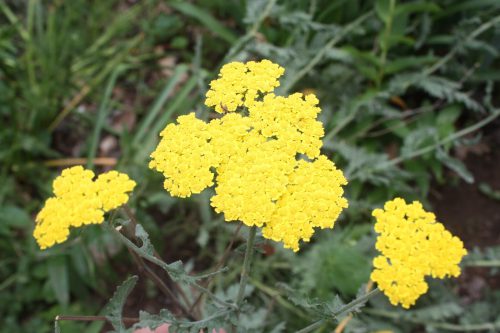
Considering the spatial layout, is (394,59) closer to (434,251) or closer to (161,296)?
(161,296)

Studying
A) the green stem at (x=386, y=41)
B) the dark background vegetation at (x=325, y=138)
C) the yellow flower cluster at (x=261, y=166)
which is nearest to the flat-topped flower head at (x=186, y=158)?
the yellow flower cluster at (x=261, y=166)

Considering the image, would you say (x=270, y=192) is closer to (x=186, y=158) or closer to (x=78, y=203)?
(x=186, y=158)

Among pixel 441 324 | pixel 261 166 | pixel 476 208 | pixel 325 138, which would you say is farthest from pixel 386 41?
pixel 261 166

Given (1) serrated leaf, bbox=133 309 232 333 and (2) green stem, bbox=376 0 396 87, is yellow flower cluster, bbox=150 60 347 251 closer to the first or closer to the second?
(1) serrated leaf, bbox=133 309 232 333

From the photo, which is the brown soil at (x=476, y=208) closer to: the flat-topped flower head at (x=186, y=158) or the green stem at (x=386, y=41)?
the green stem at (x=386, y=41)

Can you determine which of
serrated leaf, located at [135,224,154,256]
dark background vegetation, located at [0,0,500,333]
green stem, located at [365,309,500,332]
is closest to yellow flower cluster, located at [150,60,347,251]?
serrated leaf, located at [135,224,154,256]
